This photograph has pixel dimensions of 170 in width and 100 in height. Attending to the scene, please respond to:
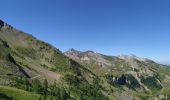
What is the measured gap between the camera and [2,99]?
187250mm
